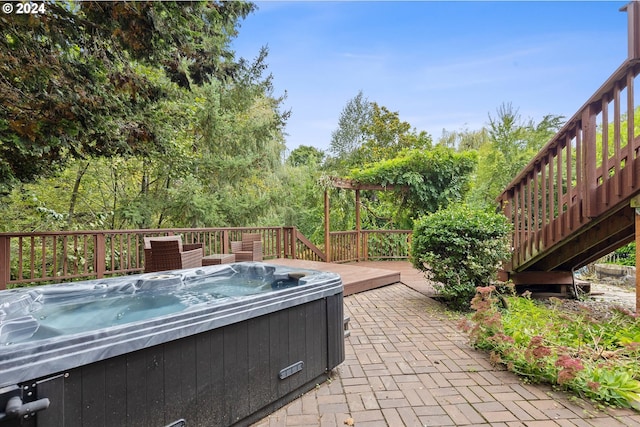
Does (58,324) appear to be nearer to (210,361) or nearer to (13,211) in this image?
(210,361)

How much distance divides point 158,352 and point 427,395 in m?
1.71

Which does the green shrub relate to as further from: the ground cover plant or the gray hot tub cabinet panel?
the gray hot tub cabinet panel

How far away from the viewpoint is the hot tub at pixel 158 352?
1.18m

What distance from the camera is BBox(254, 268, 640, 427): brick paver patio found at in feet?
6.15

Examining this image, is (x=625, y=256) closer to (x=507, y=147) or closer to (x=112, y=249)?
(x=507, y=147)

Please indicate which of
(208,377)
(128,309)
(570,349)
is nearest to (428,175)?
(570,349)

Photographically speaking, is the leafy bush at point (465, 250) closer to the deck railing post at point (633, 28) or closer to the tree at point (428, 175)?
the deck railing post at point (633, 28)

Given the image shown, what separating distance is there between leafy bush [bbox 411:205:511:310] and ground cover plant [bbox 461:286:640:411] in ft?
1.89

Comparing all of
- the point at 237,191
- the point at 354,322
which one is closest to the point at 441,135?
the point at 237,191

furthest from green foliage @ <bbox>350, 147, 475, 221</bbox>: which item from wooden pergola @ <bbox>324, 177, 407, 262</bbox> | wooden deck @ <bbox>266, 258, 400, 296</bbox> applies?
wooden deck @ <bbox>266, 258, 400, 296</bbox>

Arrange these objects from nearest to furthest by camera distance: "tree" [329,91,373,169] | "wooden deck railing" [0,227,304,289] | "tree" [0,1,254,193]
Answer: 1. "tree" [0,1,254,193]
2. "wooden deck railing" [0,227,304,289]
3. "tree" [329,91,373,169]

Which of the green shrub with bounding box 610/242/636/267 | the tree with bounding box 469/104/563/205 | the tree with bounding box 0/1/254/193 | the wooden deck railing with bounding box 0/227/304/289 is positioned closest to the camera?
the tree with bounding box 0/1/254/193

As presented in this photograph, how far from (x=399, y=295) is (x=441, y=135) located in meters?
16.8

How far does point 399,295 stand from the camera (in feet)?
16.5
